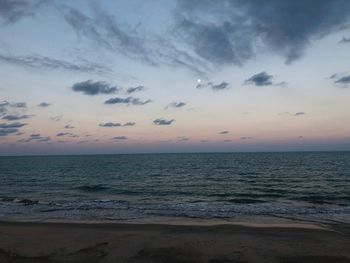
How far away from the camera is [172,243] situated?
49.5ft

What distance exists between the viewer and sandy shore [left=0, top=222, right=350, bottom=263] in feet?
42.7

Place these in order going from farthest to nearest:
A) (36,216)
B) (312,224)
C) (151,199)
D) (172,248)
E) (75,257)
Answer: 1. (151,199)
2. (36,216)
3. (312,224)
4. (172,248)
5. (75,257)

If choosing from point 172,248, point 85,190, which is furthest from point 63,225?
point 85,190

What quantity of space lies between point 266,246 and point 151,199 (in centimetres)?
1853

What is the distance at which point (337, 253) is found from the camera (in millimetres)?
13383

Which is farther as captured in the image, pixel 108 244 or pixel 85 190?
pixel 85 190

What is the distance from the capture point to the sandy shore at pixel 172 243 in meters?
13.0

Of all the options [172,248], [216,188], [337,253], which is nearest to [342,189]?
[216,188]

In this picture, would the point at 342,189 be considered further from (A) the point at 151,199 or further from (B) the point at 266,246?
(B) the point at 266,246

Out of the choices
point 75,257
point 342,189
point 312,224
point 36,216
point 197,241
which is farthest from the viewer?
point 342,189

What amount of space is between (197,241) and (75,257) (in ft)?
17.7

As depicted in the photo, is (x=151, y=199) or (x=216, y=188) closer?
(x=151, y=199)

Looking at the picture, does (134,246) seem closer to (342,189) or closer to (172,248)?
(172,248)

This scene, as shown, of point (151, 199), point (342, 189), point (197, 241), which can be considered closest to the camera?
point (197, 241)
